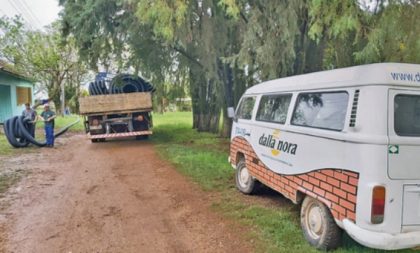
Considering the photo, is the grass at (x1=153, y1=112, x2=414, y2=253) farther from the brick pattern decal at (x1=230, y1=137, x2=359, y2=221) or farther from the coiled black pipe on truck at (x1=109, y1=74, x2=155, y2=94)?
the coiled black pipe on truck at (x1=109, y1=74, x2=155, y2=94)

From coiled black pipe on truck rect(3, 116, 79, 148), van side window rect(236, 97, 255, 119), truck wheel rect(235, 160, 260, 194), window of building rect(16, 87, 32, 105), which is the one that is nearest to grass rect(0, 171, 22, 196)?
truck wheel rect(235, 160, 260, 194)

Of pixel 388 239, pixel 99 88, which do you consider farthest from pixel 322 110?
pixel 99 88

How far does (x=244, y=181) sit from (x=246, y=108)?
133 centimetres

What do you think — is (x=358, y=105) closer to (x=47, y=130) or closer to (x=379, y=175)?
(x=379, y=175)

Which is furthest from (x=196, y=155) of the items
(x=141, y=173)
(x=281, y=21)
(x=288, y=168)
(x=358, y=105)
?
(x=358, y=105)

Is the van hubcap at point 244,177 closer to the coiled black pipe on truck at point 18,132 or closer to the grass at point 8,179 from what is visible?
the grass at point 8,179

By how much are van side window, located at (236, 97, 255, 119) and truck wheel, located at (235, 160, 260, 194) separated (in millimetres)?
850

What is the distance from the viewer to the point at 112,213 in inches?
231

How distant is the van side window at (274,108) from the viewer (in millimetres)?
5297

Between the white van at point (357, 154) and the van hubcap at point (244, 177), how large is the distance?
5.60ft

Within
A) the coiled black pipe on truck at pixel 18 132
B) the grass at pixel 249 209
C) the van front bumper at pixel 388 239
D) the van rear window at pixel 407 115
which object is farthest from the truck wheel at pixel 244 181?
the coiled black pipe on truck at pixel 18 132

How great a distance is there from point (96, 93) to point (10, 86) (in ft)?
37.9

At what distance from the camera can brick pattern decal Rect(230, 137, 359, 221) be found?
3688 mm

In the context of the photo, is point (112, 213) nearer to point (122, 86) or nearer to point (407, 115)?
A: point (407, 115)
